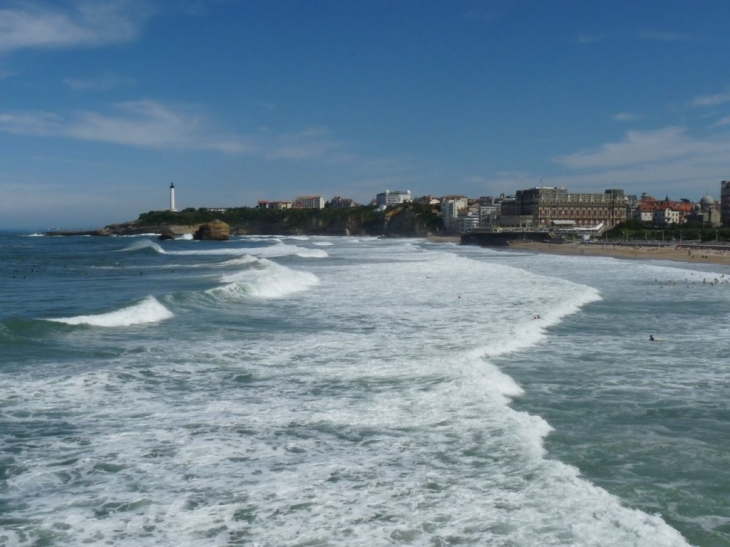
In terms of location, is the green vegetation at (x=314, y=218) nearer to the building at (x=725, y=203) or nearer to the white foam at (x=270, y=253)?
the building at (x=725, y=203)

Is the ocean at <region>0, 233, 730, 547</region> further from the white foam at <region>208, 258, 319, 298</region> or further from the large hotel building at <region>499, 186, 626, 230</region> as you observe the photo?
the large hotel building at <region>499, 186, 626, 230</region>

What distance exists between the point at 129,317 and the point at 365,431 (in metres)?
12.0

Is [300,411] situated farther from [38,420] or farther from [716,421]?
[716,421]

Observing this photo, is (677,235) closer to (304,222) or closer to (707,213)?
(707,213)

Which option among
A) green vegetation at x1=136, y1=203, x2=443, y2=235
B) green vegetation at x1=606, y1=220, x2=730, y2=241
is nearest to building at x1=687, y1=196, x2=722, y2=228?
green vegetation at x1=606, y1=220, x2=730, y2=241

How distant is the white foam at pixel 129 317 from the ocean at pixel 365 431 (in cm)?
18

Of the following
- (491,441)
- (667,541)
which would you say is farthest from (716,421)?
(667,541)

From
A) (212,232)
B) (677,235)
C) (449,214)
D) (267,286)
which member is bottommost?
(267,286)

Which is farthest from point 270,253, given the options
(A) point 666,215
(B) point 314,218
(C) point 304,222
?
(A) point 666,215

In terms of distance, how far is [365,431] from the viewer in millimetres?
8656

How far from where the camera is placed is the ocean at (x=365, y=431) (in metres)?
6.08

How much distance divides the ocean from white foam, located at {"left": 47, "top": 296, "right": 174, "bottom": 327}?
175 mm

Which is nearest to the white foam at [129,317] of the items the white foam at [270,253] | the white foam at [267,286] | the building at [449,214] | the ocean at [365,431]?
the ocean at [365,431]

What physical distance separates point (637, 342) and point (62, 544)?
12801 mm
